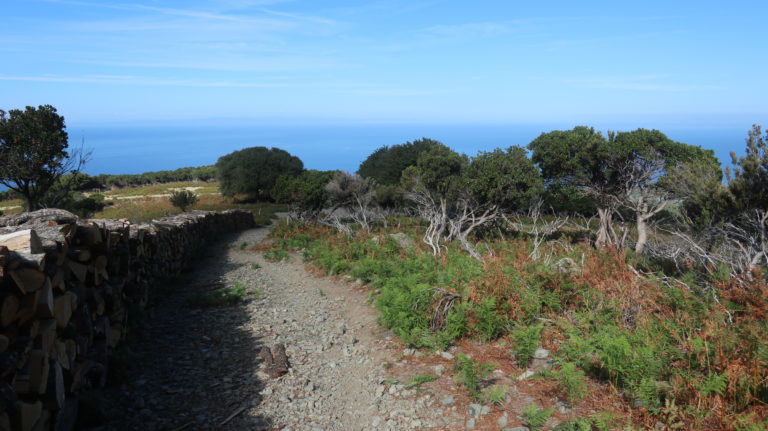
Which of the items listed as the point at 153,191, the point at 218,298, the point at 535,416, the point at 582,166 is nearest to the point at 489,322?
the point at 535,416

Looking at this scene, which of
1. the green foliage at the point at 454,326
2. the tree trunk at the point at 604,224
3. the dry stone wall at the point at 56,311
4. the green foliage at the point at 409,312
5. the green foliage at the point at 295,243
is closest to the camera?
the dry stone wall at the point at 56,311

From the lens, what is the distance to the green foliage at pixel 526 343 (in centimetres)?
544

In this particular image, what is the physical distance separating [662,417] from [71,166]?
25.5 metres

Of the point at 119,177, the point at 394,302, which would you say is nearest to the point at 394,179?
the point at 394,302

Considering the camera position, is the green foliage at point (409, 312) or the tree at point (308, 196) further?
the tree at point (308, 196)

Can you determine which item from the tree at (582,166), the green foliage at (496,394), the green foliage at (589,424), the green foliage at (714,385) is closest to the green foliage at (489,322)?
the green foliage at (496,394)

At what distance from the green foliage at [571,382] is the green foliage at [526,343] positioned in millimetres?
570

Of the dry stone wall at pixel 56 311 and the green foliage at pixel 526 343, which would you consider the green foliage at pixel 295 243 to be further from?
the green foliage at pixel 526 343

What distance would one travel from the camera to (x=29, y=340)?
3547 millimetres

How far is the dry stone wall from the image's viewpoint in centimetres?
335

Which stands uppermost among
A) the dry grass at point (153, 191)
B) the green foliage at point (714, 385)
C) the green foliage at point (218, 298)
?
the green foliage at point (714, 385)

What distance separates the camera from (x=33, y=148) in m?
20.2

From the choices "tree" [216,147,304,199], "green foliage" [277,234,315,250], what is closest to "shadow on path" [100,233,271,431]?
"green foliage" [277,234,315,250]

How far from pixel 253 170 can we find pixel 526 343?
4172 centimetres
